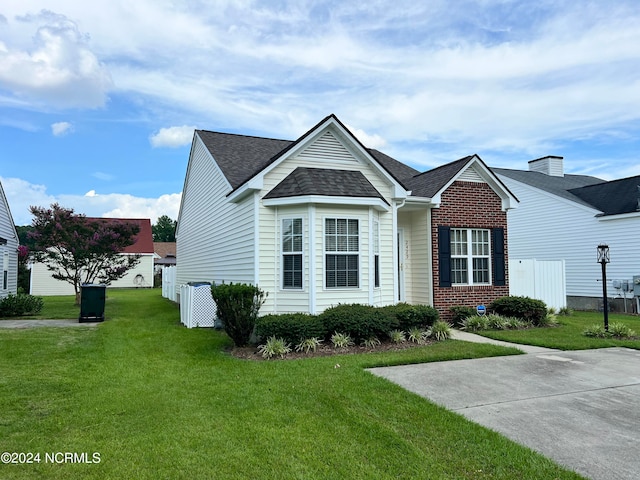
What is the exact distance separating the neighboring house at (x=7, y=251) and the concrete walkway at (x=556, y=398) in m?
16.5

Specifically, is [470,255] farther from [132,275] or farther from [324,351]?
[132,275]

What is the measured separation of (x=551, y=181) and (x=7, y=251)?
85.0 feet

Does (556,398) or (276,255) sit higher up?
(276,255)

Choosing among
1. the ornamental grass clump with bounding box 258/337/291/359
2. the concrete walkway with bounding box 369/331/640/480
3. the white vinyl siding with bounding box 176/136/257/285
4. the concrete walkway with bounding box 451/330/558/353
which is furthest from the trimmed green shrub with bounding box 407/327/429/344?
the white vinyl siding with bounding box 176/136/257/285

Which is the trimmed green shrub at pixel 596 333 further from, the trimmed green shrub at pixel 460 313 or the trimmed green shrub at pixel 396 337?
the trimmed green shrub at pixel 396 337

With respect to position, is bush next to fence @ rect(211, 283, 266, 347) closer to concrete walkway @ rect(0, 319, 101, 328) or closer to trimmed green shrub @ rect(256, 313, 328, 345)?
trimmed green shrub @ rect(256, 313, 328, 345)

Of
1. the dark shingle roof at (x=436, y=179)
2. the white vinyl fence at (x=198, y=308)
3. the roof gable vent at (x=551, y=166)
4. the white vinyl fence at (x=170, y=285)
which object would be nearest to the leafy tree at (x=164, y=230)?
the white vinyl fence at (x=170, y=285)

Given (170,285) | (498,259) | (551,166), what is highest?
(551,166)

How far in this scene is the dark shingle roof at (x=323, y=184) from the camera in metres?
9.41

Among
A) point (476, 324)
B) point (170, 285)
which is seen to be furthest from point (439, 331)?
point (170, 285)

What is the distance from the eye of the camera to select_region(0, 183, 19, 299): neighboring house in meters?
16.5

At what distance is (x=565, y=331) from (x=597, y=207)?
10.0 meters

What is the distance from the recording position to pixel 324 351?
8.05 meters

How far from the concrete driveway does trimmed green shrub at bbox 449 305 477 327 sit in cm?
358
